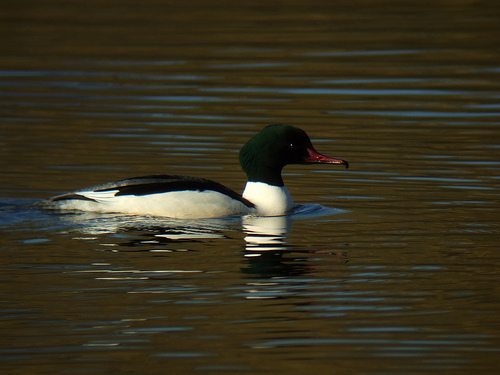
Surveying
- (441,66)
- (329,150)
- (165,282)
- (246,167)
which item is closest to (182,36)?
(441,66)

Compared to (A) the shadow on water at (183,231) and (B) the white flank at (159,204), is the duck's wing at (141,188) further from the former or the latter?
(A) the shadow on water at (183,231)

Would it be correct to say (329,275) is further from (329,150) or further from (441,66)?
(441,66)

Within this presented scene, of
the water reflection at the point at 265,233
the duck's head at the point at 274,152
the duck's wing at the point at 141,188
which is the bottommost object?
the water reflection at the point at 265,233

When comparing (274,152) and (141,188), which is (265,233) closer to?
(141,188)

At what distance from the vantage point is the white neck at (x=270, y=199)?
11.5 m

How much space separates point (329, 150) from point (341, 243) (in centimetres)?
460

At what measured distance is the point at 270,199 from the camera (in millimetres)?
11500

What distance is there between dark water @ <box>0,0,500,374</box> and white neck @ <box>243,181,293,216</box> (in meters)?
0.33

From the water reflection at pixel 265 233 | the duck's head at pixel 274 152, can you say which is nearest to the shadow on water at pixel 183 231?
the water reflection at pixel 265 233

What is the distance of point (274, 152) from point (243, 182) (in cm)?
129

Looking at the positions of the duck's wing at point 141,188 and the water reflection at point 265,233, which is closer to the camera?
the water reflection at point 265,233

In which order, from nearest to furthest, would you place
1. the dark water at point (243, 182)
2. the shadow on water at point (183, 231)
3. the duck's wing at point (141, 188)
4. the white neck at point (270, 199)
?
the dark water at point (243, 182) → the shadow on water at point (183, 231) → the duck's wing at point (141, 188) → the white neck at point (270, 199)

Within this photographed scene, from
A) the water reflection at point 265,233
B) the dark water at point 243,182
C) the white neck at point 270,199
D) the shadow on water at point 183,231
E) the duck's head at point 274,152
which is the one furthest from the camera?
the duck's head at point 274,152

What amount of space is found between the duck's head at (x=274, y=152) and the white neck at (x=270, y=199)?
9 centimetres
